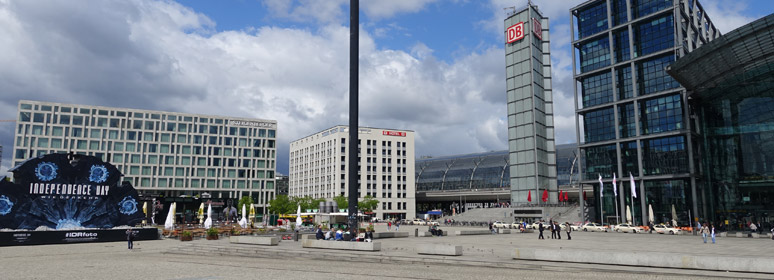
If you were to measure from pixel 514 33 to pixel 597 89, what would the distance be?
24452 millimetres

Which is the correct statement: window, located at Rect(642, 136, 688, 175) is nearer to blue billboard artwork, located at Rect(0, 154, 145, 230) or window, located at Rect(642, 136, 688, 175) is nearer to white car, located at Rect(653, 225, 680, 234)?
white car, located at Rect(653, 225, 680, 234)

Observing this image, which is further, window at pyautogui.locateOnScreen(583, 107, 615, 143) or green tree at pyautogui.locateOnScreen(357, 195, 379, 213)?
green tree at pyautogui.locateOnScreen(357, 195, 379, 213)

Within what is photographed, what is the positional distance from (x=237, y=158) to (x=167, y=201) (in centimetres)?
2027

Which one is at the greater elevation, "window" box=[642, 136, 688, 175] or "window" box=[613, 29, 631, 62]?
"window" box=[613, 29, 631, 62]

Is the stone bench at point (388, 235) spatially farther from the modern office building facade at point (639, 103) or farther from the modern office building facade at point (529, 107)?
the modern office building facade at point (529, 107)

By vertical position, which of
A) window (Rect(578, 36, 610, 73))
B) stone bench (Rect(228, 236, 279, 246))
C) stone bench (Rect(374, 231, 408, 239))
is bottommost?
stone bench (Rect(374, 231, 408, 239))

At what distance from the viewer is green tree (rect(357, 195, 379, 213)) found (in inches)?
5044

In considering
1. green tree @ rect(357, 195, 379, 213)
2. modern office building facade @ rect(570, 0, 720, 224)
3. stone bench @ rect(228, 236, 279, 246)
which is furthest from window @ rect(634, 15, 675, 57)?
green tree @ rect(357, 195, 379, 213)

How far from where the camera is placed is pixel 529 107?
9562 cm

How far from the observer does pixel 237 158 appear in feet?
397

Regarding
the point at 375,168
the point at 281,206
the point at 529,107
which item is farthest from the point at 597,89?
the point at 375,168

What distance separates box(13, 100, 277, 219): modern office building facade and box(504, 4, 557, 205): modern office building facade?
2319 inches

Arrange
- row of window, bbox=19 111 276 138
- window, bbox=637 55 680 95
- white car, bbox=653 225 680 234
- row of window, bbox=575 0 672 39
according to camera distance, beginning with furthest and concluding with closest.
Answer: row of window, bbox=19 111 276 138, row of window, bbox=575 0 672 39, window, bbox=637 55 680 95, white car, bbox=653 225 680 234

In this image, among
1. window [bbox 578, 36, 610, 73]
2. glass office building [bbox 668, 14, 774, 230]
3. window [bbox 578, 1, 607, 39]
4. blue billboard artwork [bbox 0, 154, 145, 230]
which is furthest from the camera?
window [bbox 578, 1, 607, 39]
